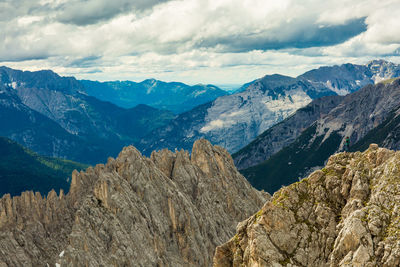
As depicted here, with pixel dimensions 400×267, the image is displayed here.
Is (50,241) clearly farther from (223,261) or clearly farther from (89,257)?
(223,261)

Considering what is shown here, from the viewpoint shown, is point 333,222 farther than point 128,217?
No

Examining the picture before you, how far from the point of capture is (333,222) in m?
66.6

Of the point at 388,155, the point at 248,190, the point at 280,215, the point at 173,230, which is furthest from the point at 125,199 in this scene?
the point at 388,155

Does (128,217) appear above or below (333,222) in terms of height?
below

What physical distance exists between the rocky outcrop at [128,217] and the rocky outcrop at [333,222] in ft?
218

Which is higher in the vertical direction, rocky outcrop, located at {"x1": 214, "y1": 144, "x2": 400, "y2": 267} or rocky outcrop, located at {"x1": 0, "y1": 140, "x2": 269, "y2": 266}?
rocky outcrop, located at {"x1": 214, "y1": 144, "x2": 400, "y2": 267}

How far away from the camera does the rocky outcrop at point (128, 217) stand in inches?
5079

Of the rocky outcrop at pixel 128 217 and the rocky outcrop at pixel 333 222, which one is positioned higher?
the rocky outcrop at pixel 333 222

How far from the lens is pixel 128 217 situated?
139625 millimetres

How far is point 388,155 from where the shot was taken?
69312 mm

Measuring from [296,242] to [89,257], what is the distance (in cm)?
7404

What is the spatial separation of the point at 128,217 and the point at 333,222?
8462 centimetres

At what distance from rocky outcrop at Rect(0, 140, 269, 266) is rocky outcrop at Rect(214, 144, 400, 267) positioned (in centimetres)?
6640

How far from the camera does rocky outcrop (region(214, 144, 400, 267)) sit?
58.9 meters
